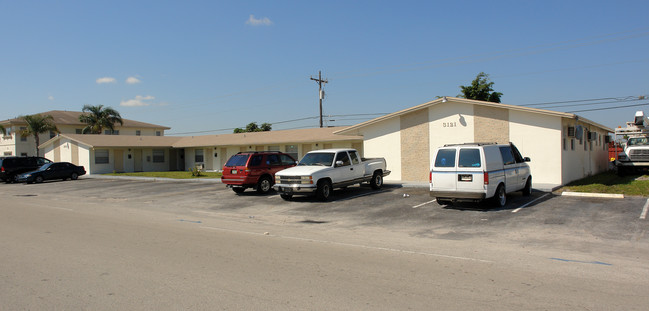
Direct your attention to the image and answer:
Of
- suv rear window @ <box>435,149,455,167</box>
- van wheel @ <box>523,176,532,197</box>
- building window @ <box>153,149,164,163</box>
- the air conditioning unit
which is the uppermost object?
the air conditioning unit

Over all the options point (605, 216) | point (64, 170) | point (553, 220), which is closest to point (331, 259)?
point (553, 220)

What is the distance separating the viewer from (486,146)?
12.6 m

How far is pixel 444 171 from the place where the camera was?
42.2 feet

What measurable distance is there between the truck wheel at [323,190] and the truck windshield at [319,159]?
A: 818 millimetres

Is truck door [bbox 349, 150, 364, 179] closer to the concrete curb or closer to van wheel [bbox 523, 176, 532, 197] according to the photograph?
van wheel [bbox 523, 176, 532, 197]

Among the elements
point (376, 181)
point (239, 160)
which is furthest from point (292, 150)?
point (376, 181)

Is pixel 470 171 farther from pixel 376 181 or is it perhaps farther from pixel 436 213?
pixel 376 181

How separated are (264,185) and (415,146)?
735 cm

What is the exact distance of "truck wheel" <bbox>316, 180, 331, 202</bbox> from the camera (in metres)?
15.8

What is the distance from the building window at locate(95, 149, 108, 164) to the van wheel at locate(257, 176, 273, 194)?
26.4 metres

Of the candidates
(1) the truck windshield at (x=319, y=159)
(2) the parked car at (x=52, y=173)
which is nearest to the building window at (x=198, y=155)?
(2) the parked car at (x=52, y=173)

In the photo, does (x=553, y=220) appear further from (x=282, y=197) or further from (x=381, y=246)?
(x=282, y=197)

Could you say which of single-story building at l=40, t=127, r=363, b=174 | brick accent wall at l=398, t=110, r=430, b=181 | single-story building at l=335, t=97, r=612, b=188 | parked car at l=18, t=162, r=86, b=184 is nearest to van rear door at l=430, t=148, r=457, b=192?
single-story building at l=335, t=97, r=612, b=188

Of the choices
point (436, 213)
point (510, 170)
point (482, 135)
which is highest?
point (482, 135)
